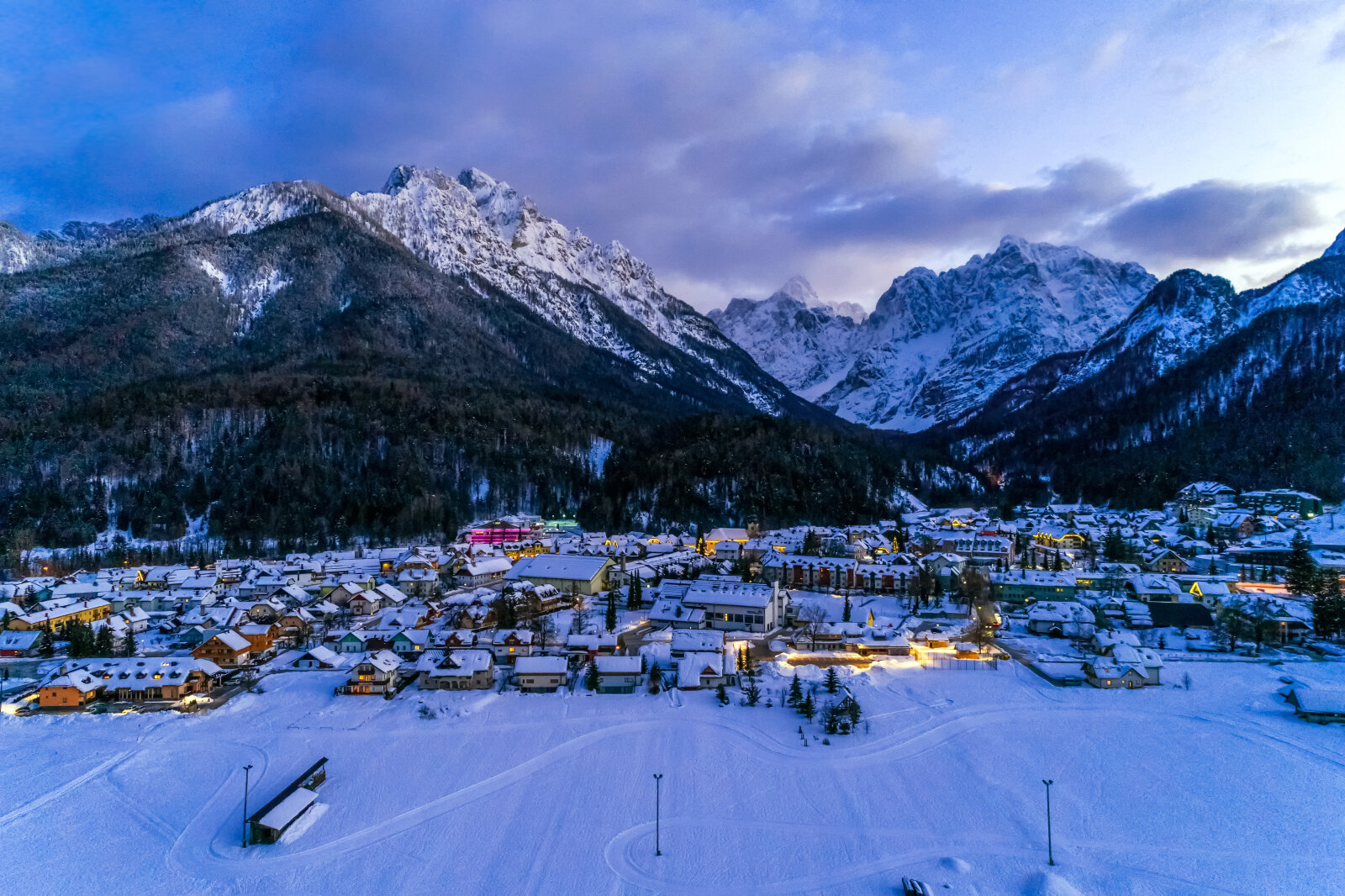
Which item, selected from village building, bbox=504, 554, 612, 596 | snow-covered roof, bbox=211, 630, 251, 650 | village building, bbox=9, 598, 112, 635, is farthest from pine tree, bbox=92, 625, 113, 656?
village building, bbox=504, 554, 612, 596

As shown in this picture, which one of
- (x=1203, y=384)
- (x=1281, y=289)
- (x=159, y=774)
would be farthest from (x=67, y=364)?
(x=1281, y=289)

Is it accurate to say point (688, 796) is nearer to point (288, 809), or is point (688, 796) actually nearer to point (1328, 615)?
point (288, 809)

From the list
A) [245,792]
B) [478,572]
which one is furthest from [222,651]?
[478,572]

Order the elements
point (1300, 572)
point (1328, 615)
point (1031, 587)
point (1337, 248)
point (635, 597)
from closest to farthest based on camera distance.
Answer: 1. point (1328, 615)
2. point (635, 597)
3. point (1300, 572)
4. point (1031, 587)
5. point (1337, 248)

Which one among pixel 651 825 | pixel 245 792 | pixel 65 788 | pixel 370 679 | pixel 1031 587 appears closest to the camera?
pixel 651 825

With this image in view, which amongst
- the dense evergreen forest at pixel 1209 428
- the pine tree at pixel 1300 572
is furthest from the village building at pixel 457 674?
the dense evergreen forest at pixel 1209 428

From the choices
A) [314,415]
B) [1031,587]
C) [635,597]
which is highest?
[314,415]
